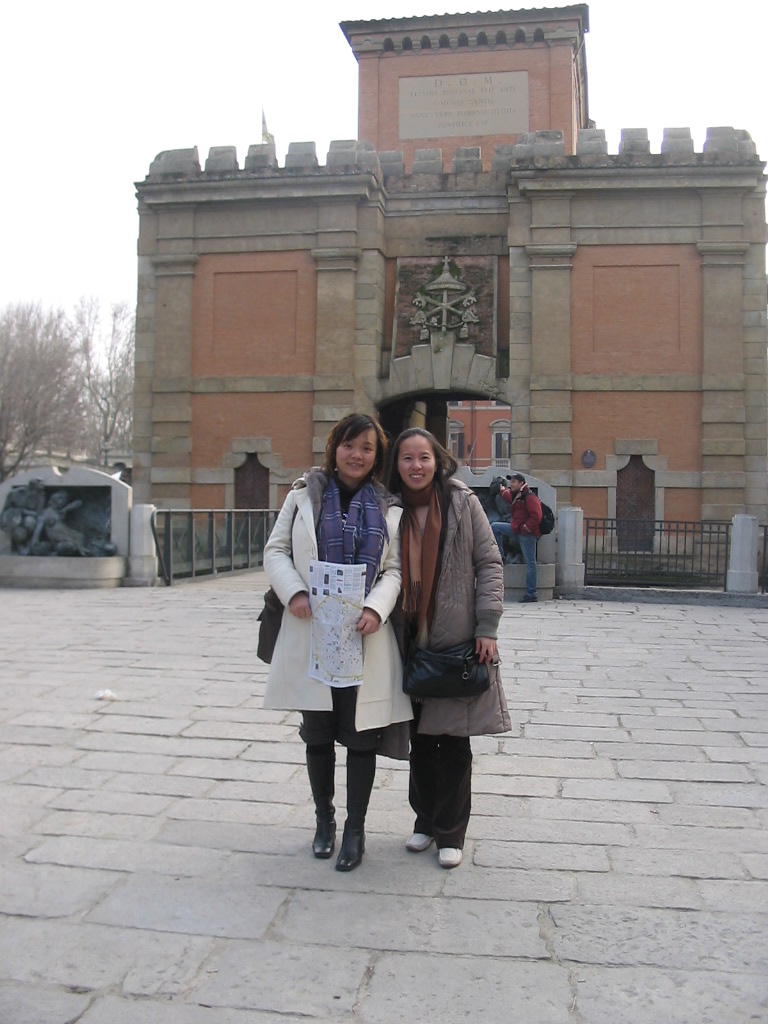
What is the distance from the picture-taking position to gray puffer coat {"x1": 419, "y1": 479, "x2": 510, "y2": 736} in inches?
145

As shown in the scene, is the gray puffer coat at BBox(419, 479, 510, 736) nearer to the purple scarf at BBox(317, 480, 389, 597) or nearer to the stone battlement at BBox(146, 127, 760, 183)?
the purple scarf at BBox(317, 480, 389, 597)

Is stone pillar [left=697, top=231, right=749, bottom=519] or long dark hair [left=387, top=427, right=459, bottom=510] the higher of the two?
stone pillar [left=697, top=231, right=749, bottom=519]

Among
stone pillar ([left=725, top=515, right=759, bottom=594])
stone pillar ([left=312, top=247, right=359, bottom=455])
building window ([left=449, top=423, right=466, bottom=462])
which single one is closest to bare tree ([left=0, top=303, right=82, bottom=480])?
building window ([left=449, top=423, right=466, bottom=462])

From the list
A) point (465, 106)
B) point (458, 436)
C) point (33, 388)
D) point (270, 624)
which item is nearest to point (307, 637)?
point (270, 624)

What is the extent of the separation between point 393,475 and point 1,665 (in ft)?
16.2

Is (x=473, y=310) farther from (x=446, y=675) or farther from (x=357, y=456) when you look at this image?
(x=446, y=675)

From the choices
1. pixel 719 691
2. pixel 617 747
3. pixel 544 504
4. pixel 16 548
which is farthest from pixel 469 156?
pixel 617 747

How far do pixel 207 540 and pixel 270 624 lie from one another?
12.6 meters

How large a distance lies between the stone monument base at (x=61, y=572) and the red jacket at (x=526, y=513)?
5635mm

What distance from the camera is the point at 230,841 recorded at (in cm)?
391

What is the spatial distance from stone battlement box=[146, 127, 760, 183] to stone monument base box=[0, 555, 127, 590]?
34.9 feet

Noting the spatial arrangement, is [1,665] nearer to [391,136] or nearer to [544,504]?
[544,504]

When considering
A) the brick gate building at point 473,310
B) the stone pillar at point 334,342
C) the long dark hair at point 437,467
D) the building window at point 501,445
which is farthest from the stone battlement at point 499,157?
the building window at point 501,445

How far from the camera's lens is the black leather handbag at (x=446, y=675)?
3.62 meters
